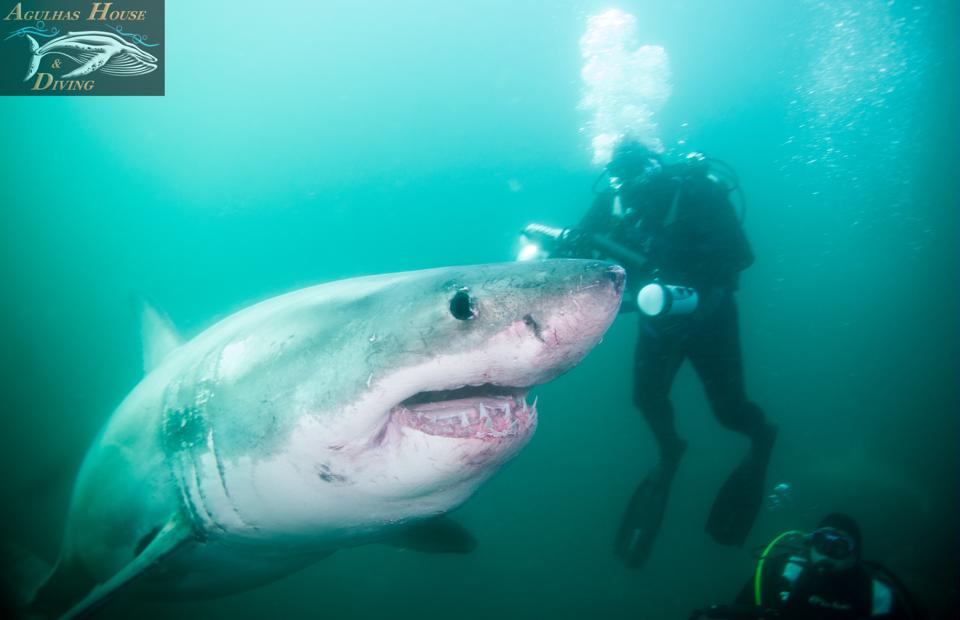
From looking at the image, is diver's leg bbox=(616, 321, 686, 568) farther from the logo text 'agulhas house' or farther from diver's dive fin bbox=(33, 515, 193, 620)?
the logo text 'agulhas house'

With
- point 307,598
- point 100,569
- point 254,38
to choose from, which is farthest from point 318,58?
point 100,569

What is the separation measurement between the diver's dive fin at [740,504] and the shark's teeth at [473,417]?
5.24 m

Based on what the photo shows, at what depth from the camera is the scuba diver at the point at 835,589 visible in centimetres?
368

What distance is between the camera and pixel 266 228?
77500mm

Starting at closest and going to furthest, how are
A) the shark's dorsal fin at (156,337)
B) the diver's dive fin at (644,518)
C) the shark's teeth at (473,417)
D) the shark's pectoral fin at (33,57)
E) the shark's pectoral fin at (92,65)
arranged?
1. the shark's teeth at (473,417)
2. the shark's dorsal fin at (156,337)
3. the diver's dive fin at (644,518)
4. the shark's pectoral fin at (33,57)
5. the shark's pectoral fin at (92,65)

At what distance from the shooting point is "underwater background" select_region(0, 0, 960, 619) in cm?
1566

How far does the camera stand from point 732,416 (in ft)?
18.7

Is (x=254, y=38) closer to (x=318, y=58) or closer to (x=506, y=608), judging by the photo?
(x=318, y=58)

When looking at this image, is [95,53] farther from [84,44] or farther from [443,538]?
[443,538]

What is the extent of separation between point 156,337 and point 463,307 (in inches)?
167

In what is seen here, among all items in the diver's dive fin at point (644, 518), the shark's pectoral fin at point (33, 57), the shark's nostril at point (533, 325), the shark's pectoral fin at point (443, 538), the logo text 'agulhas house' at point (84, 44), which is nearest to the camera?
the shark's nostril at point (533, 325)

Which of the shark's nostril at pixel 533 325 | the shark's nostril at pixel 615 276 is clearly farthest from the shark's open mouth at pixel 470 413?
the shark's nostril at pixel 615 276

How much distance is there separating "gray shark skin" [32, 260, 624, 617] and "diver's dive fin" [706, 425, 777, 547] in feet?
16.9

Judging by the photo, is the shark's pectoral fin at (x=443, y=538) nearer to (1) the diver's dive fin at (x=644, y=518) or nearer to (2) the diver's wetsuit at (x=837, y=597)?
(2) the diver's wetsuit at (x=837, y=597)
